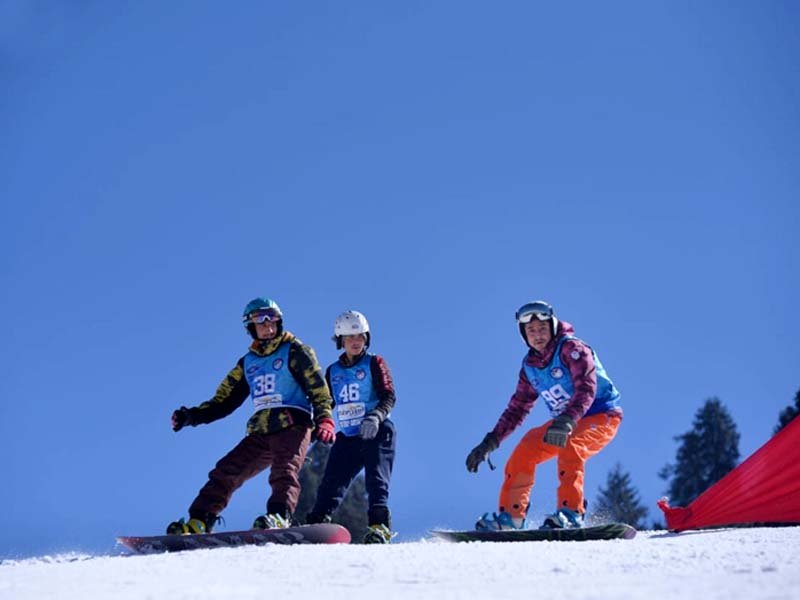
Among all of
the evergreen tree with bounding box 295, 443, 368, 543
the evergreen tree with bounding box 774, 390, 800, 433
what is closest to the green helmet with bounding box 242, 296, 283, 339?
the evergreen tree with bounding box 295, 443, 368, 543

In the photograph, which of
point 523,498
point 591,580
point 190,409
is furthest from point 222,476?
point 591,580

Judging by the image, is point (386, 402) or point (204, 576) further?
point (386, 402)

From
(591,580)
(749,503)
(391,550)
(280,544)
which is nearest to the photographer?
(591,580)

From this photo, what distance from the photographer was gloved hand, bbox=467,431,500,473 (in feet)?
32.7

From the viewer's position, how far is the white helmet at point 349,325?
1002 cm

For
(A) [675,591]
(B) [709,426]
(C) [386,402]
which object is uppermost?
(B) [709,426]

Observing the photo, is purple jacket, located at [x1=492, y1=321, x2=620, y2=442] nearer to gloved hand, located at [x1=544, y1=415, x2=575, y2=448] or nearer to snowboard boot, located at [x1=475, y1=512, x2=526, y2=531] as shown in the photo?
gloved hand, located at [x1=544, y1=415, x2=575, y2=448]

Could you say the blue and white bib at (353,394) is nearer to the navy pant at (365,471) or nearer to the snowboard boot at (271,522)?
the navy pant at (365,471)

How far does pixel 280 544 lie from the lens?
25.7 feet

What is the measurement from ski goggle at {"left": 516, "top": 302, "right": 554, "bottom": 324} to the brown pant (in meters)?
2.40

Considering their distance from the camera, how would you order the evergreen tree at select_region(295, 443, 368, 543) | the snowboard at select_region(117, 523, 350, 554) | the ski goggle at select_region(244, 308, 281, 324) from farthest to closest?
the evergreen tree at select_region(295, 443, 368, 543) < the ski goggle at select_region(244, 308, 281, 324) < the snowboard at select_region(117, 523, 350, 554)

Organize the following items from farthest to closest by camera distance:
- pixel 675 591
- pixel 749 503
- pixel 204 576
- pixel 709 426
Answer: pixel 709 426
pixel 749 503
pixel 204 576
pixel 675 591

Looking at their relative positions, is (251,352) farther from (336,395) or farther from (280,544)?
(280,544)

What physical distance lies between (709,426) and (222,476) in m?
40.5
